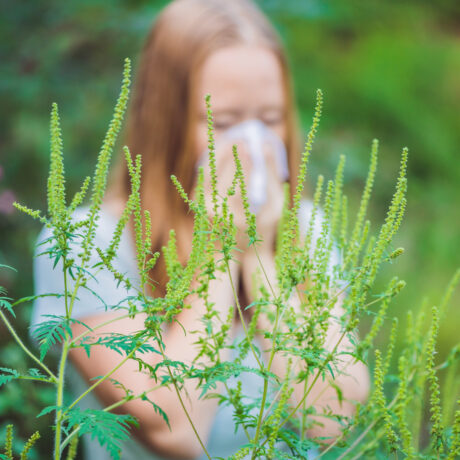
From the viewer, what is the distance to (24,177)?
3.00 m

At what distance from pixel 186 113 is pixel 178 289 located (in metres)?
1.18

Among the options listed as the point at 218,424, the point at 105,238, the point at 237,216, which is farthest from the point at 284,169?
the point at 218,424

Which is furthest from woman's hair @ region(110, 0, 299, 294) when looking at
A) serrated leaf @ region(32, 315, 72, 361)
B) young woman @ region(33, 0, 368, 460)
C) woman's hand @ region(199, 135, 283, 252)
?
serrated leaf @ region(32, 315, 72, 361)

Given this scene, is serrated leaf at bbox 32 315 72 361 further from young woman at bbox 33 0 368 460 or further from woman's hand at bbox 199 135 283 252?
woman's hand at bbox 199 135 283 252

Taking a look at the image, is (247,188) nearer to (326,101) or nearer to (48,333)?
(48,333)

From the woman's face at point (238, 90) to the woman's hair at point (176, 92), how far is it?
0.04 meters

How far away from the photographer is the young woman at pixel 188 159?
1453 mm

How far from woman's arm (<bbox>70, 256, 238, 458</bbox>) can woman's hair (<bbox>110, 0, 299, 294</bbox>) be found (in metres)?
0.26

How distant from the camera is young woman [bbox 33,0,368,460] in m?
1.45

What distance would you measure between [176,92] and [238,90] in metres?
0.25

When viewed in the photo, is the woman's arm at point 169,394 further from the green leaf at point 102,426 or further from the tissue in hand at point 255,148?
the green leaf at point 102,426

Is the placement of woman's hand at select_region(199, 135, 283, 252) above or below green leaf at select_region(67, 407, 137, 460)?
above

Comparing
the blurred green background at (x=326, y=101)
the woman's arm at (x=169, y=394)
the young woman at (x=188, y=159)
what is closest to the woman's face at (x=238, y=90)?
the young woman at (x=188, y=159)

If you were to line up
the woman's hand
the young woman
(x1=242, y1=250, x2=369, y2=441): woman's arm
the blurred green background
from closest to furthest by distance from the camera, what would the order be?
(x1=242, y1=250, x2=369, y2=441): woman's arm → the young woman → the woman's hand → the blurred green background
